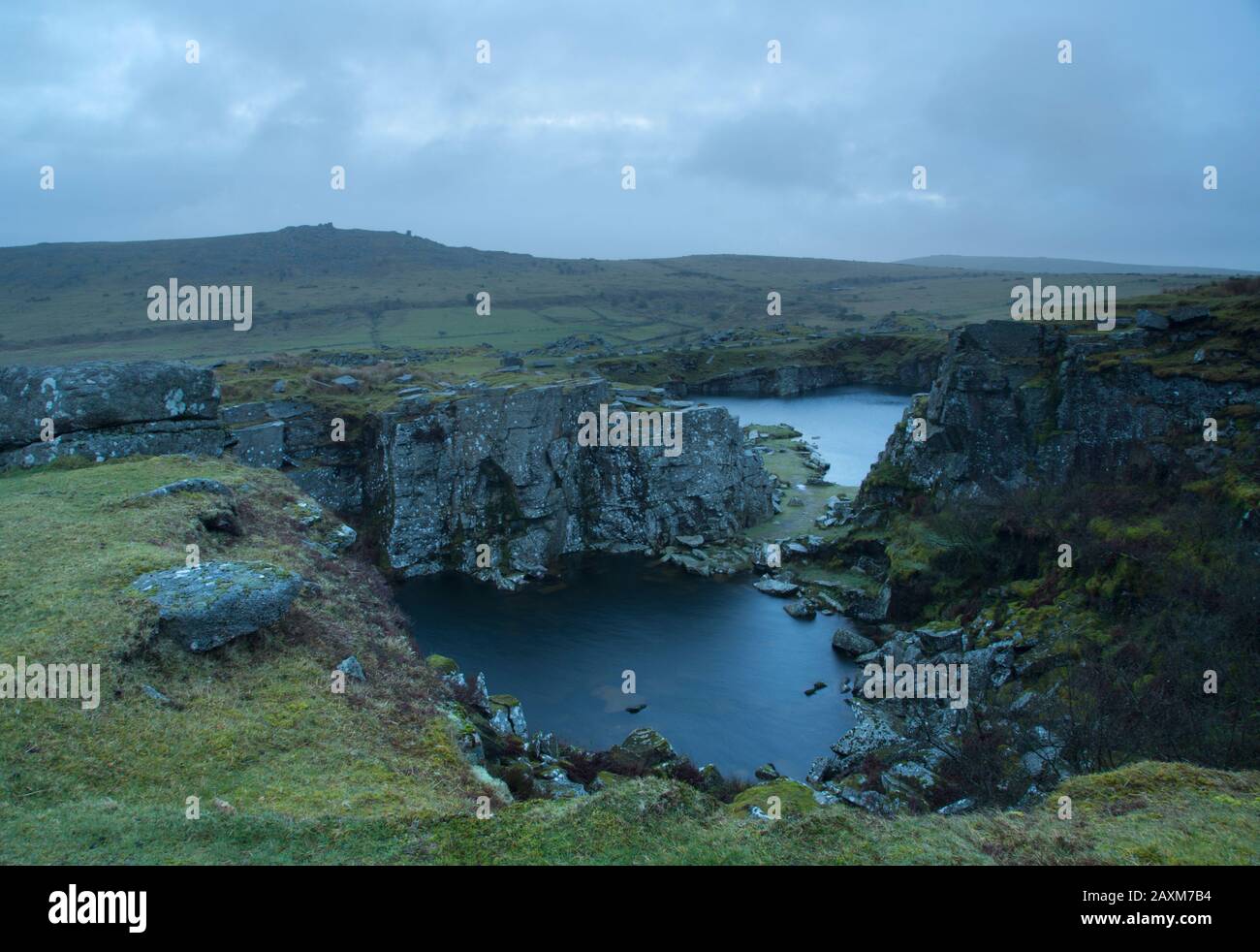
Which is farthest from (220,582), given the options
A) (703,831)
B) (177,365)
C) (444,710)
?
(177,365)

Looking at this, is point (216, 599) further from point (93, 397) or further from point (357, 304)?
point (357, 304)

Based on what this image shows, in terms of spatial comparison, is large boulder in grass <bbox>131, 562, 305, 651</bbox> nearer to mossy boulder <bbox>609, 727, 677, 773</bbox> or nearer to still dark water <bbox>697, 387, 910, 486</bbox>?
mossy boulder <bbox>609, 727, 677, 773</bbox>

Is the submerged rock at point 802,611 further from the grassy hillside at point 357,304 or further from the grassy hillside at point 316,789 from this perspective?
the grassy hillside at point 357,304

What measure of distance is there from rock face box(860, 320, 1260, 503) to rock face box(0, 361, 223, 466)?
128ft

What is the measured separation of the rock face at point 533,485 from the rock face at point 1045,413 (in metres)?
14.1

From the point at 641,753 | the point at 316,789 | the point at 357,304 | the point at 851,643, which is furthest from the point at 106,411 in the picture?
the point at 357,304

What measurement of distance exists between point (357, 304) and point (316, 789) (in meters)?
147

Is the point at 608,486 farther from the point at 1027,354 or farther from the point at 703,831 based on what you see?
the point at 703,831

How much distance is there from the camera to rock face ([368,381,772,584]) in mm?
50469

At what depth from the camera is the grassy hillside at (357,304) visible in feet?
360

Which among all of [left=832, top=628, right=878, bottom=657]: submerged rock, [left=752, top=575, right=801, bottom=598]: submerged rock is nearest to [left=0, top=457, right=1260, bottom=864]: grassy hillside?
[left=832, top=628, right=878, bottom=657]: submerged rock

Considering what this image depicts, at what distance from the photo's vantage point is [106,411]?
23359mm
